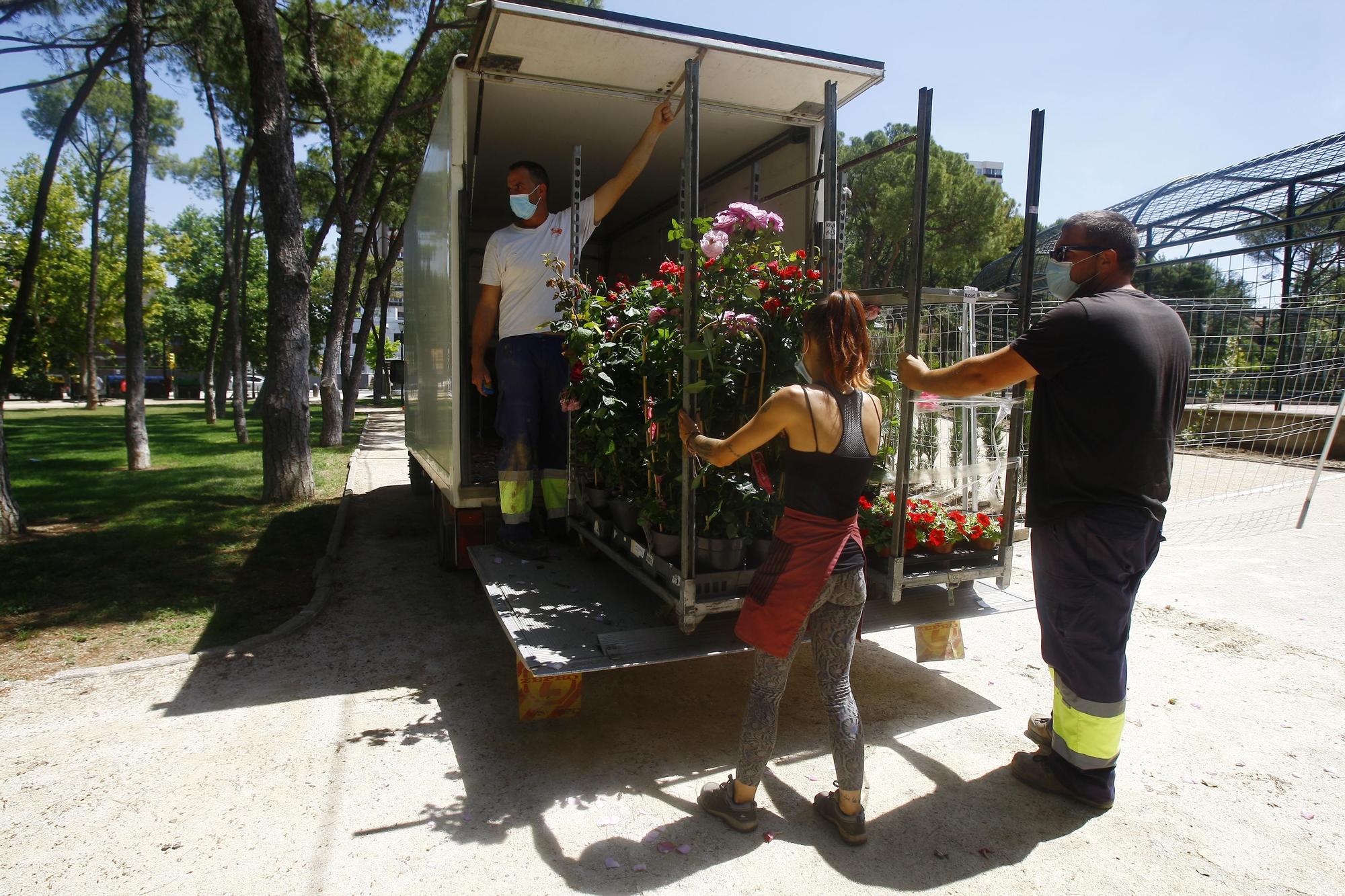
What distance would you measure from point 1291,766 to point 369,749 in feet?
12.7

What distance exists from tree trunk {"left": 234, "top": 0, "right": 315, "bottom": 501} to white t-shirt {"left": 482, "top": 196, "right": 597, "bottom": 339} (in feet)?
15.7

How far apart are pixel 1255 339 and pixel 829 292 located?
7.11 meters

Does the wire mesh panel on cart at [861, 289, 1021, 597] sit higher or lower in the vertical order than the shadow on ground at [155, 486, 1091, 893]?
higher

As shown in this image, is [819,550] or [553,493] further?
[553,493]

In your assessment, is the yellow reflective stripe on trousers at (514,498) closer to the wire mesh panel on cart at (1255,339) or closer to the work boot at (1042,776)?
the work boot at (1042,776)

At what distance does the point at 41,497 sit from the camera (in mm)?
→ 9000

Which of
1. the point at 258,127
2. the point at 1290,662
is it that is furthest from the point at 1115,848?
the point at 258,127

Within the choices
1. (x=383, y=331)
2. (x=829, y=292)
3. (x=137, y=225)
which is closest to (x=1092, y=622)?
(x=829, y=292)

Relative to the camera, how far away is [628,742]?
3.43 m

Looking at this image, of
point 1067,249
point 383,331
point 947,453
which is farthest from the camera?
point 383,331

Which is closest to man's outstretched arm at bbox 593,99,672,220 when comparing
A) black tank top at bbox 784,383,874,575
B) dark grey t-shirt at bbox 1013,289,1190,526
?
black tank top at bbox 784,383,874,575

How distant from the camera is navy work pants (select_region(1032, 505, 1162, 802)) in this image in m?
2.76

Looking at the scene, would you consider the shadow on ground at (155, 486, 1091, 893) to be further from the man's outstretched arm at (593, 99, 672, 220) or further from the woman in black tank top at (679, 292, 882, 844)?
the man's outstretched arm at (593, 99, 672, 220)

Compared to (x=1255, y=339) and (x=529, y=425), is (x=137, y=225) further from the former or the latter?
(x=1255, y=339)
